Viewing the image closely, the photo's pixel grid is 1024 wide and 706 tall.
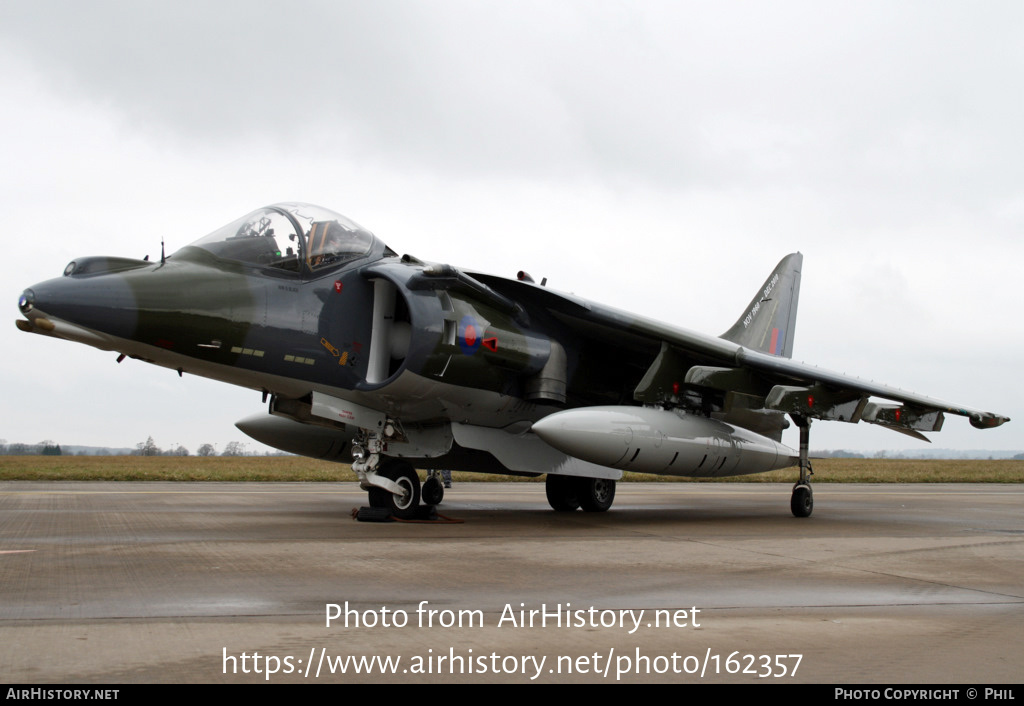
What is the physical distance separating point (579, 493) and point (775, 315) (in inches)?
230

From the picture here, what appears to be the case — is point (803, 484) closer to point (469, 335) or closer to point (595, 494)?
point (595, 494)

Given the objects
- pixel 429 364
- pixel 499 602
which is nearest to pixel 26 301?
pixel 429 364

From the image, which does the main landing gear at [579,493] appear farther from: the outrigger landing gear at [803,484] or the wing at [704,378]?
the outrigger landing gear at [803,484]

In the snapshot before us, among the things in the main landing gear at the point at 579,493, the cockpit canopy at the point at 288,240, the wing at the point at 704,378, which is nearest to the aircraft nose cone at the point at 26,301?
the cockpit canopy at the point at 288,240

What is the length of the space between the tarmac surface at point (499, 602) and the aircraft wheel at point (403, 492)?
0.42 metres

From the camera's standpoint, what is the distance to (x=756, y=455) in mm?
12469

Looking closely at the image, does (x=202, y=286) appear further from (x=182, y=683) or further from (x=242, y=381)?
(x=182, y=683)

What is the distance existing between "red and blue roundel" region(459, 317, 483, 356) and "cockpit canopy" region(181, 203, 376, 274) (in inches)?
57.8

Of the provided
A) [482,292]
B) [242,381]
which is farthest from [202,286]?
[482,292]

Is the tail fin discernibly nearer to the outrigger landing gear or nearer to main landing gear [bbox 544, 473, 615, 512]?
the outrigger landing gear

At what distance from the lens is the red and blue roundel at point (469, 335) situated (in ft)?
33.6

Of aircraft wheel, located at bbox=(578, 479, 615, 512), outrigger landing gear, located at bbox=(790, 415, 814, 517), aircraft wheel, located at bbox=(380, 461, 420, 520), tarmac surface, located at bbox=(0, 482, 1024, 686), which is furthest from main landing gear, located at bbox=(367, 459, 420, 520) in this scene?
outrigger landing gear, located at bbox=(790, 415, 814, 517)

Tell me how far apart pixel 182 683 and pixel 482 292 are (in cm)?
787

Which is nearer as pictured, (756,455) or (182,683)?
(182,683)
